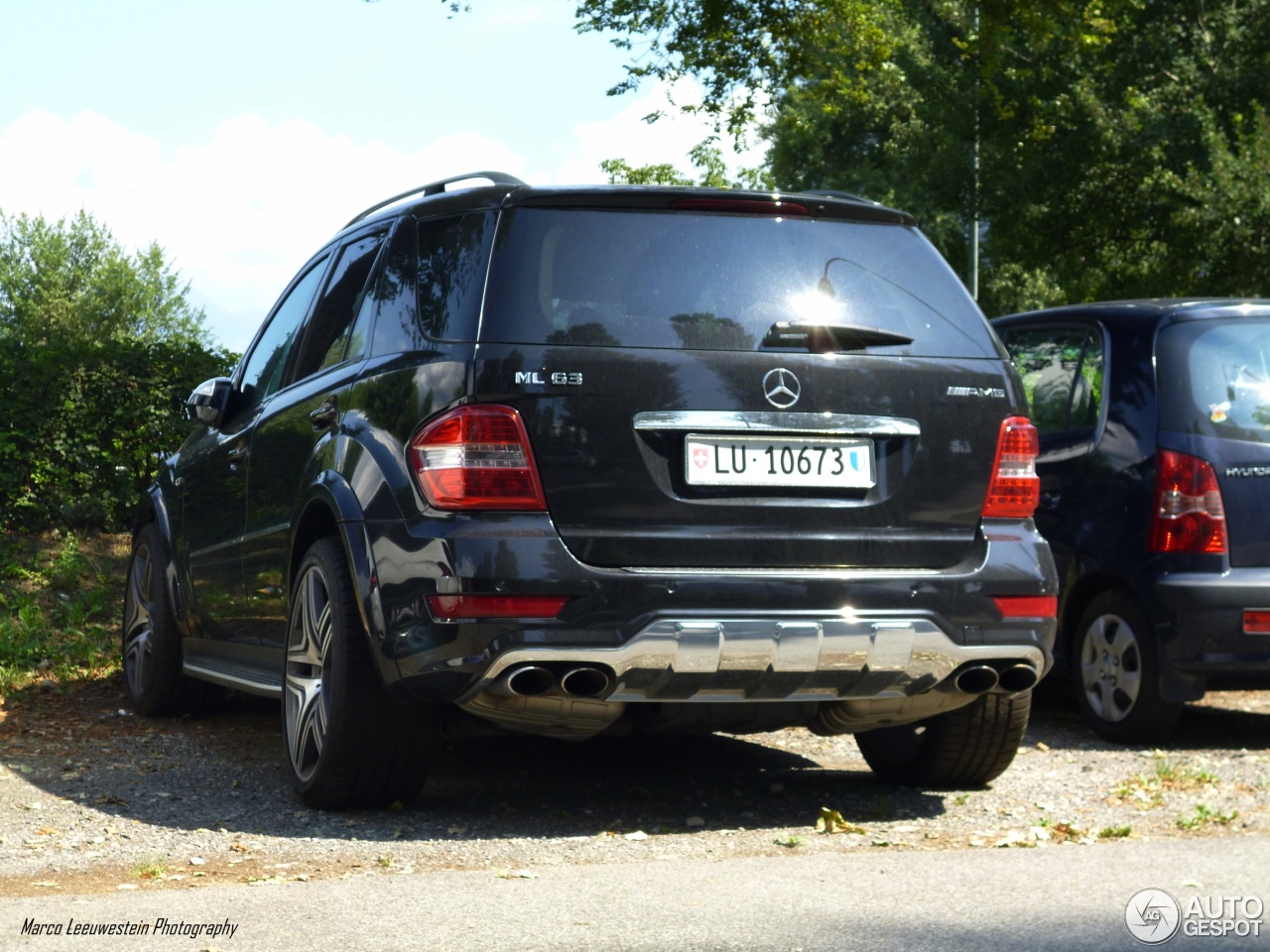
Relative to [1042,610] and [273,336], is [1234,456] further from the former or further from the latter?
[273,336]

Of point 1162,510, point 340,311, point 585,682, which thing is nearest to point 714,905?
point 585,682

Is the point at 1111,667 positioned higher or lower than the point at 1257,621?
lower

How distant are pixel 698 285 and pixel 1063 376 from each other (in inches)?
132

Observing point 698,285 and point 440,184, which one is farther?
point 440,184

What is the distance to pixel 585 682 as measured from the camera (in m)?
4.93

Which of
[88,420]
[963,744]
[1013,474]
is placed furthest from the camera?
[88,420]

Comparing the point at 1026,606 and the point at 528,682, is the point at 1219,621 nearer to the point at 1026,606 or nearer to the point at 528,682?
the point at 1026,606

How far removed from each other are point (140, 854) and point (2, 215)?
77222mm

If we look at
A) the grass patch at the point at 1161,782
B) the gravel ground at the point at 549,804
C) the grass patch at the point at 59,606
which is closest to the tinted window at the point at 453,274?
the gravel ground at the point at 549,804

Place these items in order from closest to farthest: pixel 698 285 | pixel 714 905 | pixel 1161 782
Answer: pixel 714 905 < pixel 698 285 < pixel 1161 782

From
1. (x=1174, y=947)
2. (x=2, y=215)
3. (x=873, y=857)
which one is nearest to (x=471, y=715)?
(x=873, y=857)

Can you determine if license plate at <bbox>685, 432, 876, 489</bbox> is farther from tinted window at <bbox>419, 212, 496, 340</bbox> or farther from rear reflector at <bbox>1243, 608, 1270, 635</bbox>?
rear reflector at <bbox>1243, 608, 1270, 635</bbox>

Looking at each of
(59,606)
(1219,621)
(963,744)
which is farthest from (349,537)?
(59,606)

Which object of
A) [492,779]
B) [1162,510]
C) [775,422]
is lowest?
[492,779]
